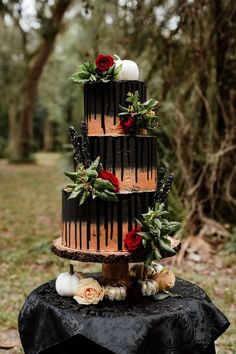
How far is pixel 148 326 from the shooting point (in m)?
2.94

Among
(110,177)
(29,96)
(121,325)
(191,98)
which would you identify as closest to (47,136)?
(29,96)

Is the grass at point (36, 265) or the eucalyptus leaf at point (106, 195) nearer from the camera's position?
the eucalyptus leaf at point (106, 195)

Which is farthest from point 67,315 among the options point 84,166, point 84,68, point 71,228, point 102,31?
point 102,31

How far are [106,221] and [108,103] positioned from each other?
0.74 meters

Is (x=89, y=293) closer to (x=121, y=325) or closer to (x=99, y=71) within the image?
(x=121, y=325)

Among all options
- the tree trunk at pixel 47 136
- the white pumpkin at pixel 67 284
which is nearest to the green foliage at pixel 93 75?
the white pumpkin at pixel 67 284

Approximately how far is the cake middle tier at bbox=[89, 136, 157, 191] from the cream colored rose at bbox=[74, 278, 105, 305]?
592mm

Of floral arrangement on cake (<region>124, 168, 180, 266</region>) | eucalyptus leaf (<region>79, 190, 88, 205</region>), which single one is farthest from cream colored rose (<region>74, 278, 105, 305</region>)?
eucalyptus leaf (<region>79, 190, 88, 205</region>)

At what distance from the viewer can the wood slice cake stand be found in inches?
120

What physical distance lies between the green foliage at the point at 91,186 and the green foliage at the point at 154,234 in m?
0.22

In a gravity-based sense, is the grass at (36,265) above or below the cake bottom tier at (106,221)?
below

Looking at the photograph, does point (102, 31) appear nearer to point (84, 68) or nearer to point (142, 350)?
point (84, 68)

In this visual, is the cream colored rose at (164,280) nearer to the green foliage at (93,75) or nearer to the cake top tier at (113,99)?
the cake top tier at (113,99)

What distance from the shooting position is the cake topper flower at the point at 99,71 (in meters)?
3.27
